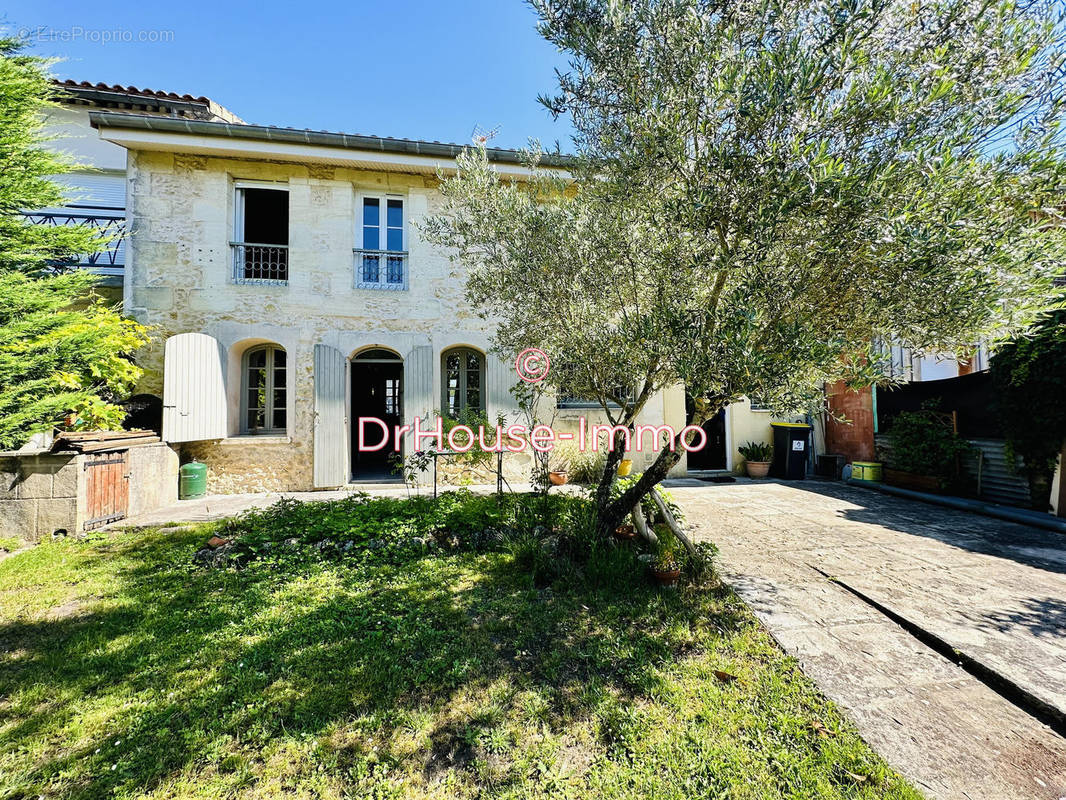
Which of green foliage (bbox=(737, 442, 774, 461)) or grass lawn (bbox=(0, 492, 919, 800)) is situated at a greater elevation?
green foliage (bbox=(737, 442, 774, 461))

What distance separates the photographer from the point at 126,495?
5.67 m

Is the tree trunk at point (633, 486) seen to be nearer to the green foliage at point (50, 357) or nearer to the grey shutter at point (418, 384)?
the grey shutter at point (418, 384)

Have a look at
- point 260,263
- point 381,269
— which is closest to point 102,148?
point 260,263

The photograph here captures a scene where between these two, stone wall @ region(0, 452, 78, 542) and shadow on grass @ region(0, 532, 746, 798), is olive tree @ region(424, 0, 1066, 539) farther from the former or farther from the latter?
stone wall @ region(0, 452, 78, 542)

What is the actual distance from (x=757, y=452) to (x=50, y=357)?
11.8m

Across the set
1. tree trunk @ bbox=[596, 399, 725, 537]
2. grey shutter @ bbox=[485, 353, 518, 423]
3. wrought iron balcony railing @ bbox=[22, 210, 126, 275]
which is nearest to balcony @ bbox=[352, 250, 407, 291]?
grey shutter @ bbox=[485, 353, 518, 423]

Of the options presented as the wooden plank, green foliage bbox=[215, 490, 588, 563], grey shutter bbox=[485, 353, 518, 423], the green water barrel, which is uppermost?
grey shutter bbox=[485, 353, 518, 423]

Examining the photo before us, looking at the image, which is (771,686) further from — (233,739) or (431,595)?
(233,739)

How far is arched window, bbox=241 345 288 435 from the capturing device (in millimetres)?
7973

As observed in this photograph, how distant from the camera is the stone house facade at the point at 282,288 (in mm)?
7148

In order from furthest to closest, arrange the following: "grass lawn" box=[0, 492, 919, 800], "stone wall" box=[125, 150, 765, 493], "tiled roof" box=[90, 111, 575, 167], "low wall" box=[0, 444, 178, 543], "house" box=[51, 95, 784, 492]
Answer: "stone wall" box=[125, 150, 765, 493] → "house" box=[51, 95, 784, 492] → "tiled roof" box=[90, 111, 575, 167] → "low wall" box=[0, 444, 178, 543] → "grass lawn" box=[0, 492, 919, 800]

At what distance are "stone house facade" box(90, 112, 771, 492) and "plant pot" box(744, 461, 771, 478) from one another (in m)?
4.20

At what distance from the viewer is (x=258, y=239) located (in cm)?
849

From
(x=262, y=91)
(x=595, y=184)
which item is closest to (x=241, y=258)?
(x=262, y=91)
